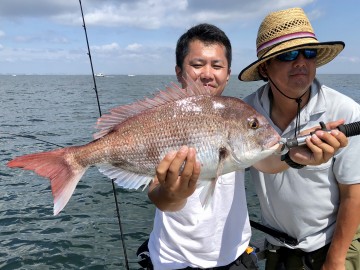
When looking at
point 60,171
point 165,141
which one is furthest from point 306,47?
point 60,171

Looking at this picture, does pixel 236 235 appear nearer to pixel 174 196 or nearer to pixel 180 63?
pixel 174 196

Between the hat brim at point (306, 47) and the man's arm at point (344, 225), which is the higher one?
the hat brim at point (306, 47)

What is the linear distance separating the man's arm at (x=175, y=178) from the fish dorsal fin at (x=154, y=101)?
1.46 ft

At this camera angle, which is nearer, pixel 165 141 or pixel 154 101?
pixel 165 141

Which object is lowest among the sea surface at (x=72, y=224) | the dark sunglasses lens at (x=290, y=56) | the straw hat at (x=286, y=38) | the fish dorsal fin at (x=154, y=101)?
the sea surface at (x=72, y=224)

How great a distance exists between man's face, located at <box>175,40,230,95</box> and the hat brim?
35 centimetres

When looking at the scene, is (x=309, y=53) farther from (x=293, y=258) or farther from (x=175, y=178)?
(x=293, y=258)

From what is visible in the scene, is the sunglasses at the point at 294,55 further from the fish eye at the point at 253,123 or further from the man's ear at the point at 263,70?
the fish eye at the point at 253,123

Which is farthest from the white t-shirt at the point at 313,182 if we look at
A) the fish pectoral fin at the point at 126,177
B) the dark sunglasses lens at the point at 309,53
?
the fish pectoral fin at the point at 126,177

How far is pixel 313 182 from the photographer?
135 inches

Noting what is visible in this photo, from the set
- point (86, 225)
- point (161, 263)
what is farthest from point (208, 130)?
point (86, 225)

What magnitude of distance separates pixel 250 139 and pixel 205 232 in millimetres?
882

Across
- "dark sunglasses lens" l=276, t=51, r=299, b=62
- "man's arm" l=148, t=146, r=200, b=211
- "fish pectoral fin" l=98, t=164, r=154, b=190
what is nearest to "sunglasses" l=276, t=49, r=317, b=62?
"dark sunglasses lens" l=276, t=51, r=299, b=62

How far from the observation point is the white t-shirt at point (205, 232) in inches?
119
